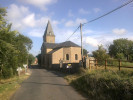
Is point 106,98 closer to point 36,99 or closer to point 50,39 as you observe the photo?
point 36,99

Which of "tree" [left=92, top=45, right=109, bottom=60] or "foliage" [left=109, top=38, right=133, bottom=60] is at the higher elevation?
"foliage" [left=109, top=38, right=133, bottom=60]

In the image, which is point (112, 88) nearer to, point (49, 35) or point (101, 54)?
point (101, 54)

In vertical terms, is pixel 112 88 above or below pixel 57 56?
below

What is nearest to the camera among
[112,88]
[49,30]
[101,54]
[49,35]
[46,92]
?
[112,88]

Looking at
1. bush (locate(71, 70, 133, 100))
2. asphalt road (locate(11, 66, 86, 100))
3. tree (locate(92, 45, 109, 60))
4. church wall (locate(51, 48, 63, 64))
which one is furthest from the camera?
church wall (locate(51, 48, 63, 64))

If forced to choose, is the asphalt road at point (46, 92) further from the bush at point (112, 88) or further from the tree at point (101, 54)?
the tree at point (101, 54)

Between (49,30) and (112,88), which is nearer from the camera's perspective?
(112,88)

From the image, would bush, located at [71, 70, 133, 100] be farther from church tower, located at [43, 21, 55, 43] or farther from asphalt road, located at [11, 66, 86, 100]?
church tower, located at [43, 21, 55, 43]

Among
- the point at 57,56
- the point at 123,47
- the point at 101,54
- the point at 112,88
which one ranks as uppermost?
the point at 123,47

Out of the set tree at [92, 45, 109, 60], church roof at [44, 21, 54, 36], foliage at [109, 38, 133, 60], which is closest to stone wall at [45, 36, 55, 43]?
church roof at [44, 21, 54, 36]

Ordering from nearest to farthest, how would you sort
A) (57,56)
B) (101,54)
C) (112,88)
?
(112,88)
(101,54)
(57,56)

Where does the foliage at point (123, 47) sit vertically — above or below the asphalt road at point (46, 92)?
above

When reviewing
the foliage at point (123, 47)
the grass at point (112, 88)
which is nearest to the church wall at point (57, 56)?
the grass at point (112, 88)

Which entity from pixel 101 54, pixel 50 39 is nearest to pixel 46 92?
pixel 101 54
